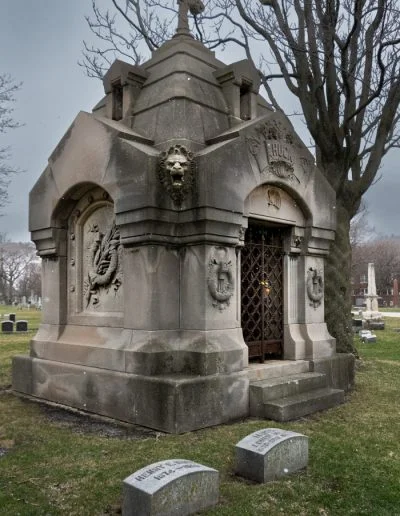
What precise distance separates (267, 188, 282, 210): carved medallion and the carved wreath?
2297mm

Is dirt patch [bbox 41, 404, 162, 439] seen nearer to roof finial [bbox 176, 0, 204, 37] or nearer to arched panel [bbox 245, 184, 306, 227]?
arched panel [bbox 245, 184, 306, 227]

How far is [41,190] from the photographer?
8.07 metres

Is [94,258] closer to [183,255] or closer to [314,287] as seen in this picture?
[183,255]

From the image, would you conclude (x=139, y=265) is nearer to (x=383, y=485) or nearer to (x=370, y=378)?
(x=383, y=485)

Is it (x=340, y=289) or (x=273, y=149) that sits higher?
(x=273, y=149)

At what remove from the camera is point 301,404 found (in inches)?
252

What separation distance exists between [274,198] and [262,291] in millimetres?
1443

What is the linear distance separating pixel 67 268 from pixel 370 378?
238 inches

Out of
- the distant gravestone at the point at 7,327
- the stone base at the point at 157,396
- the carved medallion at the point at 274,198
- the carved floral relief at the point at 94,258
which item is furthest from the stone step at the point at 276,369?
the distant gravestone at the point at 7,327

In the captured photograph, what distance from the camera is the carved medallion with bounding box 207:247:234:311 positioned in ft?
20.6

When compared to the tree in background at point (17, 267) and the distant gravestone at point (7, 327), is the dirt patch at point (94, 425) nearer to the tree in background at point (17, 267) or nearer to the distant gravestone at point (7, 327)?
the distant gravestone at point (7, 327)

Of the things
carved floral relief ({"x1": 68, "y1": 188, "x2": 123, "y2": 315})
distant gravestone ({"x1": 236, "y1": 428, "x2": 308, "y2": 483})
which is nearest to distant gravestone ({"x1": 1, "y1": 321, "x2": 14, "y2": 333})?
carved floral relief ({"x1": 68, "y1": 188, "x2": 123, "y2": 315})

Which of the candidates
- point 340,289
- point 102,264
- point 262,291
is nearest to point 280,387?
point 262,291

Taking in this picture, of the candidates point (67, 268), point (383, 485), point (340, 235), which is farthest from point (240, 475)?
point (340, 235)
